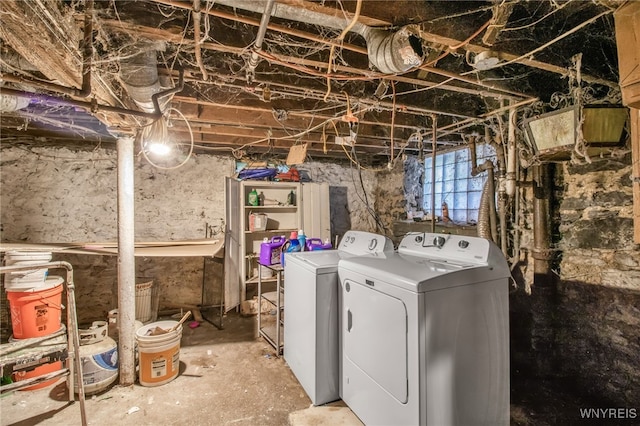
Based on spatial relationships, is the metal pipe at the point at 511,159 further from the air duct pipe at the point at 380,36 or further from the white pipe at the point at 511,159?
the air duct pipe at the point at 380,36

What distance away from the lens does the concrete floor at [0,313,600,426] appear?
199cm

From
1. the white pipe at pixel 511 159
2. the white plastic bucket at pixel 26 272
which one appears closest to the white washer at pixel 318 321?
the white pipe at pixel 511 159

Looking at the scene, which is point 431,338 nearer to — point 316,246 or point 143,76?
point 316,246

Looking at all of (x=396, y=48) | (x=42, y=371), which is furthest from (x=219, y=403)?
(x=396, y=48)

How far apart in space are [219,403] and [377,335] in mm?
1446

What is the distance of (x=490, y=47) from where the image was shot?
1506 millimetres

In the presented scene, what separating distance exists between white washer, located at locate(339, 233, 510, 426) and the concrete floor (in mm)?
423

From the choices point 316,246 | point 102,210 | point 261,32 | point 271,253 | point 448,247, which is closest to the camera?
point 261,32

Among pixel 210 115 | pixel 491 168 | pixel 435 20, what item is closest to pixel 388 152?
pixel 491 168

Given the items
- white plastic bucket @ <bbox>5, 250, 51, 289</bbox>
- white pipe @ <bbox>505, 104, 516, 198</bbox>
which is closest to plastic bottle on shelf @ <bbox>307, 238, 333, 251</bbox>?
white pipe @ <bbox>505, 104, 516, 198</bbox>

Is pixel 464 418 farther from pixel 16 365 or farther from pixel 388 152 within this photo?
pixel 388 152

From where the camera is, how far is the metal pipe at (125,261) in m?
2.39

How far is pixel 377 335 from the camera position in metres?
1.55

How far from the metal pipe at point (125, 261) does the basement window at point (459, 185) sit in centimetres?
316
